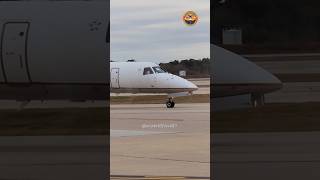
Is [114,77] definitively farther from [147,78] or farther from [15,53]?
[15,53]

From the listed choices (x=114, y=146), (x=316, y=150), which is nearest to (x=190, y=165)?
(x=114, y=146)

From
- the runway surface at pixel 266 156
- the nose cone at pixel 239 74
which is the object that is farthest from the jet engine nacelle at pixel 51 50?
the runway surface at pixel 266 156

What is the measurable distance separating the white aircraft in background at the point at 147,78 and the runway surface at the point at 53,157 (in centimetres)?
37

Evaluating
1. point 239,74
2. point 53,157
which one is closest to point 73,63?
point 53,157

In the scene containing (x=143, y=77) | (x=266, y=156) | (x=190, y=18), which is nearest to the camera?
(x=190, y=18)

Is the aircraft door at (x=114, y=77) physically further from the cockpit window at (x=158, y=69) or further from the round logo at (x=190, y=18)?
the round logo at (x=190, y=18)

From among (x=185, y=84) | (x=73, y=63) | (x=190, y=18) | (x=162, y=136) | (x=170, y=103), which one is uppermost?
(x=190, y=18)

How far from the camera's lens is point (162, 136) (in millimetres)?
4398

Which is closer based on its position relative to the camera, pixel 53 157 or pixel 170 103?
pixel 170 103

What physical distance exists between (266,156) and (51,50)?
5.82 ft

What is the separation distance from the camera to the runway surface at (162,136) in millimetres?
4379

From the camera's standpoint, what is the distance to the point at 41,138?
4.72m

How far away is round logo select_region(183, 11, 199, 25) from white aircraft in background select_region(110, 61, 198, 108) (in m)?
0.34

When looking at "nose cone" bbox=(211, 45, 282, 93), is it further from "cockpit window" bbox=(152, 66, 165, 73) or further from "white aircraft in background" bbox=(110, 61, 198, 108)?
"cockpit window" bbox=(152, 66, 165, 73)
